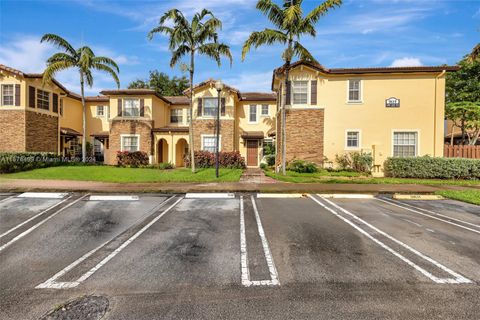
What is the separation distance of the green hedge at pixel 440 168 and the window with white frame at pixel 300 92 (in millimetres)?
7138

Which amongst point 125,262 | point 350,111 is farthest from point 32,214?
point 350,111

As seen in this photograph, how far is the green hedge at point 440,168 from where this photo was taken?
14539mm

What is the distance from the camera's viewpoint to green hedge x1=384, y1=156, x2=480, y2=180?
47.7 feet

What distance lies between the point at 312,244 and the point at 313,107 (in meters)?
13.6

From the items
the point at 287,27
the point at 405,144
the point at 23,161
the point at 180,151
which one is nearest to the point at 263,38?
the point at 287,27

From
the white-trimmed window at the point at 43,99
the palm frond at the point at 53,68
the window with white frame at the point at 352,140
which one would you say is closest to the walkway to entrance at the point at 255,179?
the window with white frame at the point at 352,140

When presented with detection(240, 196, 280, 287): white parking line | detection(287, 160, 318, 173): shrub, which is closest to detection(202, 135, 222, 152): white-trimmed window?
detection(287, 160, 318, 173): shrub

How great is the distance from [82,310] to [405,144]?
19.2 metres

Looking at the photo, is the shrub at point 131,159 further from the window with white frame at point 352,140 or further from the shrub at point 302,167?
the window with white frame at point 352,140

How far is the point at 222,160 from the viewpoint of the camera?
20.1 meters

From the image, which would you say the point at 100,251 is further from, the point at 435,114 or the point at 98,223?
the point at 435,114

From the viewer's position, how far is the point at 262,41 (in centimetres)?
1431

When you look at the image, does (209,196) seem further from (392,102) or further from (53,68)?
(53,68)

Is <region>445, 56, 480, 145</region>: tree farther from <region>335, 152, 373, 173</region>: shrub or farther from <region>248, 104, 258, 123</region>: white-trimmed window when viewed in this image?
<region>248, 104, 258, 123</region>: white-trimmed window
